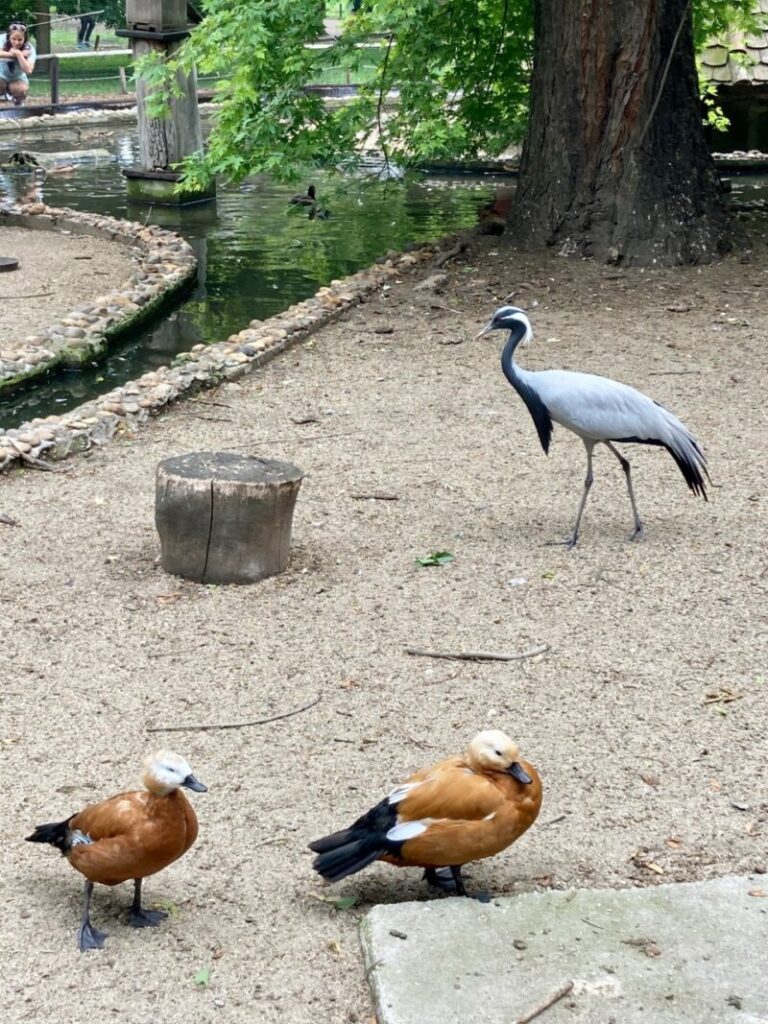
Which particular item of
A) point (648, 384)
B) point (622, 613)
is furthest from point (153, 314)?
point (622, 613)

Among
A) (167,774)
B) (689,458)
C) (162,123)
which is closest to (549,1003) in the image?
(167,774)

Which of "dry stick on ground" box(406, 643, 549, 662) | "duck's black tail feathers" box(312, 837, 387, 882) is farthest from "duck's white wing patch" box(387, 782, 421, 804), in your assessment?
"dry stick on ground" box(406, 643, 549, 662)

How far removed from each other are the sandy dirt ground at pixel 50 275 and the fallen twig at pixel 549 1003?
7885mm

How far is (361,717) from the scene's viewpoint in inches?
187

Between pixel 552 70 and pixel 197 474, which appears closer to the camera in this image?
pixel 197 474

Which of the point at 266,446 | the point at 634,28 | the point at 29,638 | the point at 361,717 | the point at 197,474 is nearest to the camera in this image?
the point at 361,717

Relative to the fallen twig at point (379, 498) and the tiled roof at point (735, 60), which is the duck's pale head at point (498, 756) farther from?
the tiled roof at point (735, 60)

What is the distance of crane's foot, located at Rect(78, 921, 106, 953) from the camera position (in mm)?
3594

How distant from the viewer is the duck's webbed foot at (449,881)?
3.78 m

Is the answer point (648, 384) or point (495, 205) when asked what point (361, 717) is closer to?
point (648, 384)

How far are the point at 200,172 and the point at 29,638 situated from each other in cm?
663

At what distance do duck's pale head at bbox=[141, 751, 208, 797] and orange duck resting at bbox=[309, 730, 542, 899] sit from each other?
1.46ft

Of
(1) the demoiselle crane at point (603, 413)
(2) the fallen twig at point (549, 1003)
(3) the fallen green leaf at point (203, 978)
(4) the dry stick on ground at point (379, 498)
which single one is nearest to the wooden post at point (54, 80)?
(4) the dry stick on ground at point (379, 498)

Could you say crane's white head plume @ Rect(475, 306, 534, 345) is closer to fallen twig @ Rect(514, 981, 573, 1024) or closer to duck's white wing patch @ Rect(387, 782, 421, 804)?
duck's white wing patch @ Rect(387, 782, 421, 804)
